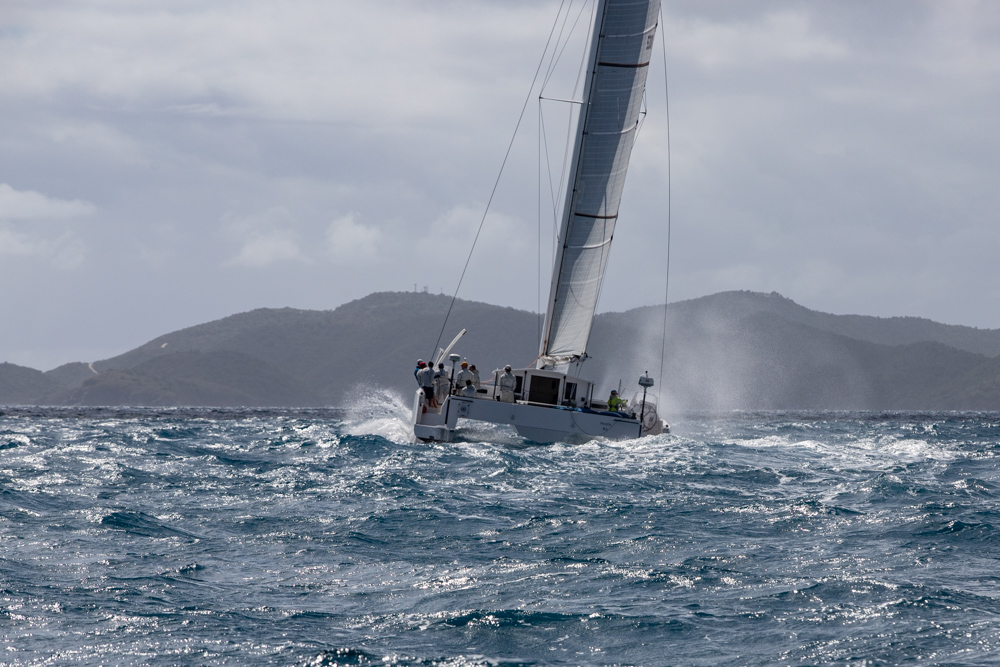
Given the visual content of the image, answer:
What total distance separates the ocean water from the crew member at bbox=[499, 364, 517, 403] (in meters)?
3.77

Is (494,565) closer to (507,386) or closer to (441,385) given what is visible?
(507,386)

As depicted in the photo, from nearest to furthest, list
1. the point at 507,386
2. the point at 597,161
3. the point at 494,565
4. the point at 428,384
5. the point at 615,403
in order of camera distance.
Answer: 1. the point at 494,565
2. the point at 507,386
3. the point at 428,384
4. the point at 615,403
5. the point at 597,161

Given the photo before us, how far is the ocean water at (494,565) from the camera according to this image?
7207mm

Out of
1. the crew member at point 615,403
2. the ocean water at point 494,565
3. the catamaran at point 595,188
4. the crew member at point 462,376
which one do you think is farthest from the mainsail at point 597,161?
the ocean water at point 494,565

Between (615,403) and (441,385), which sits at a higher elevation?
(441,385)

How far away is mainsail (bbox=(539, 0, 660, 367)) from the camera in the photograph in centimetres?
2461

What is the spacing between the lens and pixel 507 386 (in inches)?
877

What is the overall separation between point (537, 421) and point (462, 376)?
296cm

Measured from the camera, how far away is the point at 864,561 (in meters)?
9.99

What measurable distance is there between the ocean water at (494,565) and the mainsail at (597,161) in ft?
24.4

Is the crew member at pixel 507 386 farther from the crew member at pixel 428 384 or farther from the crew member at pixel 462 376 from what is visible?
the crew member at pixel 428 384

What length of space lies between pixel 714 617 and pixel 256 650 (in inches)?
139

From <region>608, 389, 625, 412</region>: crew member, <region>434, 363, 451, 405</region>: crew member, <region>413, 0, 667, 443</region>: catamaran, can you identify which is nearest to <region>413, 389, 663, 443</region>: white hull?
<region>434, 363, 451, 405</region>: crew member

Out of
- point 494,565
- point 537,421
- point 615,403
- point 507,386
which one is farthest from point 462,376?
point 494,565
